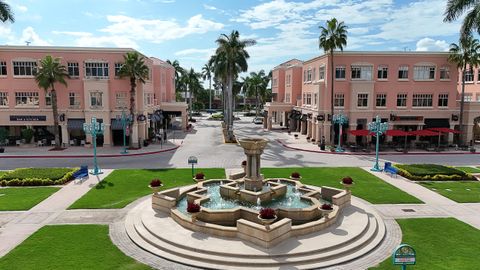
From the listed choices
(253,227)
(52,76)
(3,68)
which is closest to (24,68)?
(3,68)

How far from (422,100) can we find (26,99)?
170 feet

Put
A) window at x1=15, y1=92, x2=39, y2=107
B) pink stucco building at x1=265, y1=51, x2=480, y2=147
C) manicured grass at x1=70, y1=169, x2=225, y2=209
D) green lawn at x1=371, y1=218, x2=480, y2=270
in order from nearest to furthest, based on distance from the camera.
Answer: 1. green lawn at x1=371, y1=218, x2=480, y2=270
2. manicured grass at x1=70, y1=169, x2=225, y2=209
3. window at x1=15, y1=92, x2=39, y2=107
4. pink stucco building at x1=265, y1=51, x2=480, y2=147

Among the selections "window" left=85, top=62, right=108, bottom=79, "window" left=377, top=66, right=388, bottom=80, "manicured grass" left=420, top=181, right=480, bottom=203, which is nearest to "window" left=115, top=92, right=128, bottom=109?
"window" left=85, top=62, right=108, bottom=79

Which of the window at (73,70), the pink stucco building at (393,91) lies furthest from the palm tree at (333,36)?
the window at (73,70)

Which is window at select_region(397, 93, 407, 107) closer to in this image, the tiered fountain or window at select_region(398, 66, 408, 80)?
window at select_region(398, 66, 408, 80)

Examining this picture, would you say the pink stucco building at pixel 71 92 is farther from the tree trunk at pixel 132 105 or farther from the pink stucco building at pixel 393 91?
the pink stucco building at pixel 393 91

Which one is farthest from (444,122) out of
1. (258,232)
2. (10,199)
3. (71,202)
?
(10,199)

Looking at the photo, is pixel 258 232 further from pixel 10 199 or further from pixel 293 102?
pixel 293 102

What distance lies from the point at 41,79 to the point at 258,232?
117 ft

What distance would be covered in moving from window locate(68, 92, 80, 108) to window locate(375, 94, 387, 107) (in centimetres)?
3884

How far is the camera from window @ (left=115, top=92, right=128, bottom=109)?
43.1 m

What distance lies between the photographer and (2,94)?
42.5 metres

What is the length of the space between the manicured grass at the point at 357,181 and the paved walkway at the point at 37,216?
1459cm

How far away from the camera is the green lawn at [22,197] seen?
800 inches
